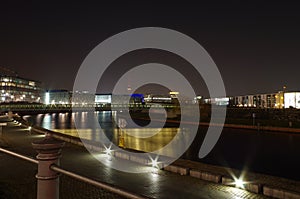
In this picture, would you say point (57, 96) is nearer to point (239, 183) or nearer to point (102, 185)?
point (239, 183)

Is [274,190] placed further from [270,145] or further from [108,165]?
[270,145]

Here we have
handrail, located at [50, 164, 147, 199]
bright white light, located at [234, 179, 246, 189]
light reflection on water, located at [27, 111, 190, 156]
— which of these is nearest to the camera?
handrail, located at [50, 164, 147, 199]

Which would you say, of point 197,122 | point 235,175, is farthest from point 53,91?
point 235,175

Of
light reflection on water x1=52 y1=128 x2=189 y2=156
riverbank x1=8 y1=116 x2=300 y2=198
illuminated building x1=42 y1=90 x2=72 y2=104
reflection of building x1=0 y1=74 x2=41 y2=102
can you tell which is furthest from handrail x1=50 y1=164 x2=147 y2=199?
illuminated building x1=42 y1=90 x2=72 y2=104

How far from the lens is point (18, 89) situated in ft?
369

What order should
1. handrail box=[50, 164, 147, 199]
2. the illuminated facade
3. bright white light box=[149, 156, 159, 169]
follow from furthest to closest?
the illuminated facade, bright white light box=[149, 156, 159, 169], handrail box=[50, 164, 147, 199]

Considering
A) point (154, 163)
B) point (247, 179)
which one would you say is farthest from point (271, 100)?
point (247, 179)

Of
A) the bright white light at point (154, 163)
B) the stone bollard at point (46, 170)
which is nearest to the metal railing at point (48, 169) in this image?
the stone bollard at point (46, 170)

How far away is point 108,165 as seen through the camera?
931 centimetres

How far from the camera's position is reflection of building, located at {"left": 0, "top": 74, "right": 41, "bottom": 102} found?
351 feet

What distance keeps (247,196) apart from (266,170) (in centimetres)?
732

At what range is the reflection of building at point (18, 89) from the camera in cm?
10688

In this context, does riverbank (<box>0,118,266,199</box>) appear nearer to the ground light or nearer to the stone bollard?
the ground light

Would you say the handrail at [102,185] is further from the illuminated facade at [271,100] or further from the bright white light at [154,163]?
the illuminated facade at [271,100]
